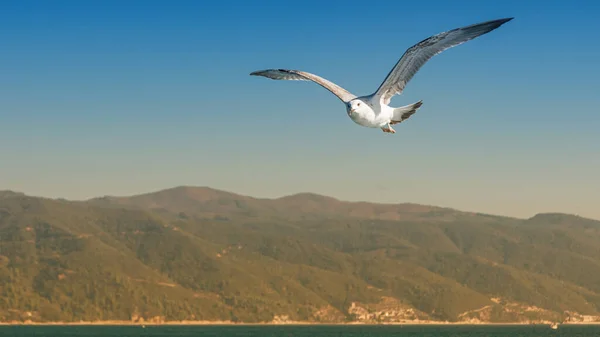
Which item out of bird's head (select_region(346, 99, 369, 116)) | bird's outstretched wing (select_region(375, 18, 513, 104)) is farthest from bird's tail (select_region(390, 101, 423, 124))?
bird's head (select_region(346, 99, 369, 116))

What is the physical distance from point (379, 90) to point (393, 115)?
1.03 meters

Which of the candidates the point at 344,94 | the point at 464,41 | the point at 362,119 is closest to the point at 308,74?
the point at 344,94

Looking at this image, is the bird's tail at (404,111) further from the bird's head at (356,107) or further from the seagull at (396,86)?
the bird's head at (356,107)

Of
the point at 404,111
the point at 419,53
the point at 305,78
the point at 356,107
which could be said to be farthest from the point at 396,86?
the point at 305,78

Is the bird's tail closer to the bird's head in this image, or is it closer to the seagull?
the seagull

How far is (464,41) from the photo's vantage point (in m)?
29.8

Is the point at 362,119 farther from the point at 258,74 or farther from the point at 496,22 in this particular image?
the point at 258,74

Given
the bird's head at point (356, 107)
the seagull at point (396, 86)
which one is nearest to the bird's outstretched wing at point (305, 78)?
the seagull at point (396, 86)

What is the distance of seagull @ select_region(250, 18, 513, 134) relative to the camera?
98.8ft

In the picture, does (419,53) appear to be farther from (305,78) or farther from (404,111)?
(305,78)

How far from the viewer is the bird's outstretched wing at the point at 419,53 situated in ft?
95.7

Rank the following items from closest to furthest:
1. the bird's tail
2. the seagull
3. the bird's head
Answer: the seagull
the bird's head
the bird's tail

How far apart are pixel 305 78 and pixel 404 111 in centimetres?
476

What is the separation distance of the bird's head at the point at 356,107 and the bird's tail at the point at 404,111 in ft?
6.82
